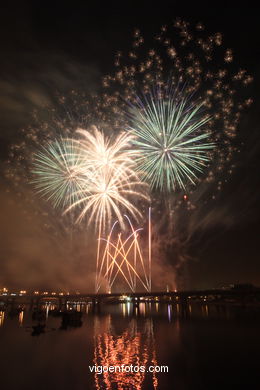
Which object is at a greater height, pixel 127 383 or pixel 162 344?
pixel 162 344

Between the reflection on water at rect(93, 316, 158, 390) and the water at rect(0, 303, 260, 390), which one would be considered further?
the water at rect(0, 303, 260, 390)

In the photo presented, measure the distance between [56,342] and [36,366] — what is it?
15.9m

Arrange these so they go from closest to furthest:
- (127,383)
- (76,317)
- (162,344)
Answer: (127,383) → (162,344) → (76,317)

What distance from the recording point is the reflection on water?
29.1 m

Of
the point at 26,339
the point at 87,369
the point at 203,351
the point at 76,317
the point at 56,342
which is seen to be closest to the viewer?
the point at 87,369

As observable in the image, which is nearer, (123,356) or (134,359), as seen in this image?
(134,359)

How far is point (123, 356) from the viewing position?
130ft

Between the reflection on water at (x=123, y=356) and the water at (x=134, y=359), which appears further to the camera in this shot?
the water at (x=134, y=359)

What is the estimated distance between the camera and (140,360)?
122 ft

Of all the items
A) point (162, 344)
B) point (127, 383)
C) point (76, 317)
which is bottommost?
point (127, 383)

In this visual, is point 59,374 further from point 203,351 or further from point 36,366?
point 203,351

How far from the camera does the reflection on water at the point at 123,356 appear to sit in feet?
95.4

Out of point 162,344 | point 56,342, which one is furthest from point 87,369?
point 56,342

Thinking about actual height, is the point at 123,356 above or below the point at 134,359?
above
